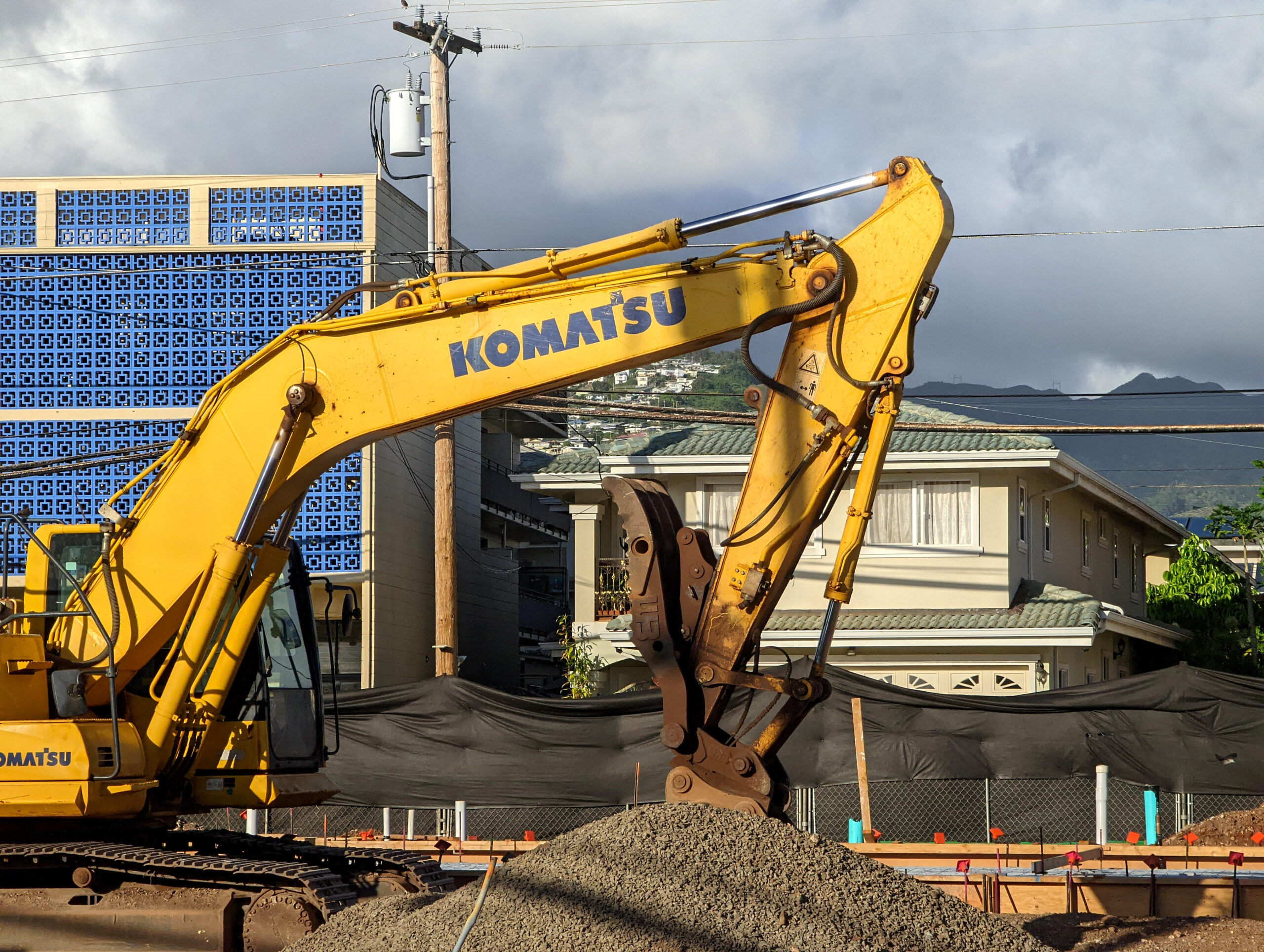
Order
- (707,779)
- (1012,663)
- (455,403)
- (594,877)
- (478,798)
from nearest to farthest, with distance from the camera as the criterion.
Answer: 1. (594,877)
2. (707,779)
3. (455,403)
4. (478,798)
5. (1012,663)

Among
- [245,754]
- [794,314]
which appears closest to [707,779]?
[794,314]

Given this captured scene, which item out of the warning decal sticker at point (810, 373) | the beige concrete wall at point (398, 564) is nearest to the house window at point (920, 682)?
the beige concrete wall at point (398, 564)

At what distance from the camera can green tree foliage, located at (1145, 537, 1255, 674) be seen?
2920cm

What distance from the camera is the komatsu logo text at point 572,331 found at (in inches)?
335

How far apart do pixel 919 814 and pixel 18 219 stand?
1658cm

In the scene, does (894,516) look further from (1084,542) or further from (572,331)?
(572,331)

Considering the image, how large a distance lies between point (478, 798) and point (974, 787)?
18.1 ft

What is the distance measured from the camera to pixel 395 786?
1684 centimetres

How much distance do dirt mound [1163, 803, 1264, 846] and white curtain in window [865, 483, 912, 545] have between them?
29.0ft

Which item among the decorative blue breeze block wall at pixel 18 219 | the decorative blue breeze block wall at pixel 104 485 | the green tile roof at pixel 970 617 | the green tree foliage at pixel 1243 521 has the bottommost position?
the green tile roof at pixel 970 617

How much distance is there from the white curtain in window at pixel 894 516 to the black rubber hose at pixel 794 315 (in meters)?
15.4

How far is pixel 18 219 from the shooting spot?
75.2 feet

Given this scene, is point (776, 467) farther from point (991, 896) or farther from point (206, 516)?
point (991, 896)

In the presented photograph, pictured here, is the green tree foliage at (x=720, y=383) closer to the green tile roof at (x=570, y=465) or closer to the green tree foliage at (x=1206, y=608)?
the green tree foliage at (x=1206, y=608)
